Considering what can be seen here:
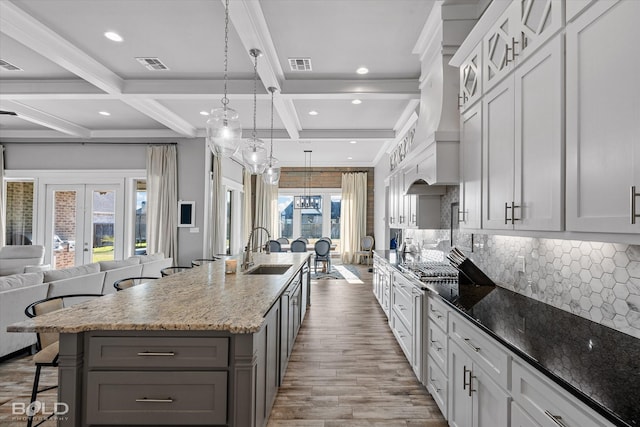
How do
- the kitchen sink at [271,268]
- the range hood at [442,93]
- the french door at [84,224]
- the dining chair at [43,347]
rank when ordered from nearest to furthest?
the dining chair at [43,347], the range hood at [442,93], the kitchen sink at [271,268], the french door at [84,224]

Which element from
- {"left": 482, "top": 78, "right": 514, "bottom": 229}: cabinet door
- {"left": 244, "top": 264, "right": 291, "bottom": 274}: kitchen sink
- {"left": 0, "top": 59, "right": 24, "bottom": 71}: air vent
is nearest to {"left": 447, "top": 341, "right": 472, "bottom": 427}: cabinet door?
{"left": 482, "top": 78, "right": 514, "bottom": 229}: cabinet door

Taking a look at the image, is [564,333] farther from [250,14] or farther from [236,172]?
[236,172]

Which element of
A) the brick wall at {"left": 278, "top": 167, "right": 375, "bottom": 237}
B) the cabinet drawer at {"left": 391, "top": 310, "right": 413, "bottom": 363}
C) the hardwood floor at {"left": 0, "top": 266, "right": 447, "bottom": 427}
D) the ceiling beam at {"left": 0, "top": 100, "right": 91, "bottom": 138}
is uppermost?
the ceiling beam at {"left": 0, "top": 100, "right": 91, "bottom": 138}

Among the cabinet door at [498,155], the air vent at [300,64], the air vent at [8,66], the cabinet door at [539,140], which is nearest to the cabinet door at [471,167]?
the cabinet door at [498,155]

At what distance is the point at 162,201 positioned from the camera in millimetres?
6973

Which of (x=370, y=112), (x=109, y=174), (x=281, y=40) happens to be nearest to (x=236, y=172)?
(x=109, y=174)

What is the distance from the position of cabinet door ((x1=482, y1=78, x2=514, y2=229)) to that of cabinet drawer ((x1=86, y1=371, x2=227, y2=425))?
5.96 feet

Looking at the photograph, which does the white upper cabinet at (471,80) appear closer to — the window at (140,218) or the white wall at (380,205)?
the white wall at (380,205)

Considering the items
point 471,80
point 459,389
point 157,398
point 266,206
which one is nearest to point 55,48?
point 157,398

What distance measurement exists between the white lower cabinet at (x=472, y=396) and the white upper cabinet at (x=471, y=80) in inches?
67.7

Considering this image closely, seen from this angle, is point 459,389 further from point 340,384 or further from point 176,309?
point 176,309

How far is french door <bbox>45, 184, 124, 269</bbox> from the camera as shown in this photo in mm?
7156

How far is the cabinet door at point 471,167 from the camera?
2.36 m

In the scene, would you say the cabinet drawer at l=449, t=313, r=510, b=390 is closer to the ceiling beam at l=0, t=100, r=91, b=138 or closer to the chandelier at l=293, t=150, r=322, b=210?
the ceiling beam at l=0, t=100, r=91, b=138
